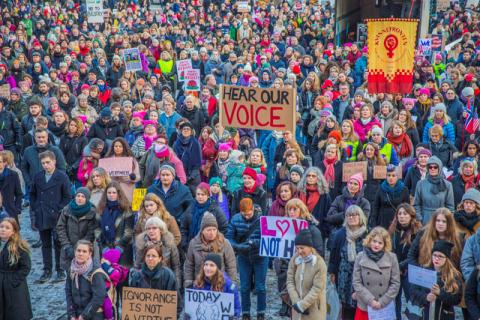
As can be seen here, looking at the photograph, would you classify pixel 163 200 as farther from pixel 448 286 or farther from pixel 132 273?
pixel 448 286

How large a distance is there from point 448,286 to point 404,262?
70 cm

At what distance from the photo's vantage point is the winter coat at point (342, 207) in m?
7.94

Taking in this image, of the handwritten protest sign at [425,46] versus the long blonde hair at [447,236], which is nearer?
the long blonde hair at [447,236]

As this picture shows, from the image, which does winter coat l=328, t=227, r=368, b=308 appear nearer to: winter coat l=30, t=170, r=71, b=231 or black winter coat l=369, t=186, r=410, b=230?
black winter coat l=369, t=186, r=410, b=230

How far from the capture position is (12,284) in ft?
23.0

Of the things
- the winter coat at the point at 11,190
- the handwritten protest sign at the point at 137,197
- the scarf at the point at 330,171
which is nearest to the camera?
the handwritten protest sign at the point at 137,197

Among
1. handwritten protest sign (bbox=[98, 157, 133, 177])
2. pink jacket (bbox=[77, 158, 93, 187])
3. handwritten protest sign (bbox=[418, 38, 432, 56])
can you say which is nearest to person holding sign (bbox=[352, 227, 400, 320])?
handwritten protest sign (bbox=[98, 157, 133, 177])

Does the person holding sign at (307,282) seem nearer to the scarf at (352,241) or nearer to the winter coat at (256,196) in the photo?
the scarf at (352,241)

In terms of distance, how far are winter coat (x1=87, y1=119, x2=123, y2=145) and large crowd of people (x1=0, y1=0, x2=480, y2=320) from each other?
0.02 meters

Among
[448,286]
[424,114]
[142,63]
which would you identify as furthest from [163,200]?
[142,63]

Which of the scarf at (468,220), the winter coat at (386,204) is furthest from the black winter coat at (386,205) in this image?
the scarf at (468,220)

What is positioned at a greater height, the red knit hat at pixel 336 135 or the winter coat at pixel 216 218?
the red knit hat at pixel 336 135

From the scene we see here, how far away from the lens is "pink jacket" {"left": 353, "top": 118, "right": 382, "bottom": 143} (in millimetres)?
11039

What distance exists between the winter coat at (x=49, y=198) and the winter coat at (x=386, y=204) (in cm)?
373
